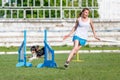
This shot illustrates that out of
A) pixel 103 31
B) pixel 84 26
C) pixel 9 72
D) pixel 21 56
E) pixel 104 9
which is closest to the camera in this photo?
pixel 9 72

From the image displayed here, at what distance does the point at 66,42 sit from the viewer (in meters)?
37.7

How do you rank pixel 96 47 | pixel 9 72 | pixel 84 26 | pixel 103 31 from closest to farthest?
1. pixel 9 72
2. pixel 84 26
3. pixel 96 47
4. pixel 103 31

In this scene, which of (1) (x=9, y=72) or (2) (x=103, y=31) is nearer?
(1) (x=9, y=72)

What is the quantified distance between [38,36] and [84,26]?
806 inches

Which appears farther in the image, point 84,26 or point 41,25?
point 41,25

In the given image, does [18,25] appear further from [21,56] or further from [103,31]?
[21,56]

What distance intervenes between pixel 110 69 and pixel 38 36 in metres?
20.8

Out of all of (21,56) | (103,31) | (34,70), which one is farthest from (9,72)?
(103,31)

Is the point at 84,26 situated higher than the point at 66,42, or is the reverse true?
the point at 84,26

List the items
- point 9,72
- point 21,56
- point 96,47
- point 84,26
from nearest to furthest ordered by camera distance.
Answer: point 9,72 → point 84,26 → point 21,56 → point 96,47

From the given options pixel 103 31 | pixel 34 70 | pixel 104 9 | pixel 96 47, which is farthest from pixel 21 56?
pixel 104 9

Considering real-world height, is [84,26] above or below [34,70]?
above

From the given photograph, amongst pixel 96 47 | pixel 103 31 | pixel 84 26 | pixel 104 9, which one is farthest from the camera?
pixel 104 9

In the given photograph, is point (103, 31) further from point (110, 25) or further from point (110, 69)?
point (110, 69)
